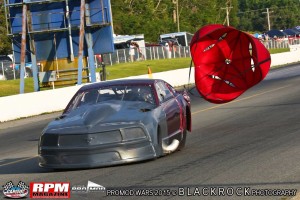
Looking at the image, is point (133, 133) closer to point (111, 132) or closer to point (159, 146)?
point (111, 132)

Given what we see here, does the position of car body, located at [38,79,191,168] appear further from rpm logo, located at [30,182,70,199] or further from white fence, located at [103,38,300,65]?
white fence, located at [103,38,300,65]

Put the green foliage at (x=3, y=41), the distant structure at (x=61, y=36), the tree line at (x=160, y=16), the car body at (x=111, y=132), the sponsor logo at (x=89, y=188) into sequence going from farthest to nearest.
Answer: the tree line at (x=160, y=16)
the green foliage at (x=3, y=41)
the distant structure at (x=61, y=36)
the car body at (x=111, y=132)
the sponsor logo at (x=89, y=188)

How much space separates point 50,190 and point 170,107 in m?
Answer: 3.76

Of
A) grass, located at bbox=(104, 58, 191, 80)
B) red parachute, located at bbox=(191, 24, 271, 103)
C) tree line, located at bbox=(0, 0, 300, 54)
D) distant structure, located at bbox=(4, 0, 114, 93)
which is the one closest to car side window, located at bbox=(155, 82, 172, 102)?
red parachute, located at bbox=(191, 24, 271, 103)

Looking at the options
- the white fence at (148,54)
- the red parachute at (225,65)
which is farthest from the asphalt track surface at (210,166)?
the white fence at (148,54)

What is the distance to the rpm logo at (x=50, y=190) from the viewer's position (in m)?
8.98

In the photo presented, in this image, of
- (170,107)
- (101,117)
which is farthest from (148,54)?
(101,117)

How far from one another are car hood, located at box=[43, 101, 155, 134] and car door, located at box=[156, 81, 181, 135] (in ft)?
1.36

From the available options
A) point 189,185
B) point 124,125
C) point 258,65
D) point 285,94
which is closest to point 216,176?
point 189,185

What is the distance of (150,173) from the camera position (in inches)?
404

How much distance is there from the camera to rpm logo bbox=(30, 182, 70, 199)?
29.4ft

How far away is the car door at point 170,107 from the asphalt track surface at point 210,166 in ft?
1.48

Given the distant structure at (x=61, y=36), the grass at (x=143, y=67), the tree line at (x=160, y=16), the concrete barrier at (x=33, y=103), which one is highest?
the distant structure at (x=61, y=36)

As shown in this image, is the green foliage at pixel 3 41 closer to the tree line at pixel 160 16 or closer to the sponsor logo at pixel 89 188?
the tree line at pixel 160 16
